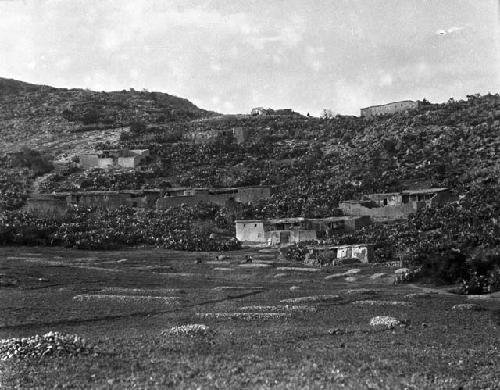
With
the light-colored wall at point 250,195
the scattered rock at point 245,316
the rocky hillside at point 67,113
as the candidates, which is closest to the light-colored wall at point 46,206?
the light-colored wall at point 250,195

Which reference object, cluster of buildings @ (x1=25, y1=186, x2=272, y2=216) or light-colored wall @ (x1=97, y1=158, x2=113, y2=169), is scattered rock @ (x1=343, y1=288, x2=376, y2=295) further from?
light-colored wall @ (x1=97, y1=158, x2=113, y2=169)

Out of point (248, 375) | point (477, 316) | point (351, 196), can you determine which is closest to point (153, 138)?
point (351, 196)

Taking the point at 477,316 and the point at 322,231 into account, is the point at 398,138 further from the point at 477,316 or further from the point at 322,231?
the point at 477,316

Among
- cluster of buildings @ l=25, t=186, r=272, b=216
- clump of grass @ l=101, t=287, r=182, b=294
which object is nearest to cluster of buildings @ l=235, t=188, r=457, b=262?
cluster of buildings @ l=25, t=186, r=272, b=216

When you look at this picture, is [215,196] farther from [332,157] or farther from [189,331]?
[189,331]

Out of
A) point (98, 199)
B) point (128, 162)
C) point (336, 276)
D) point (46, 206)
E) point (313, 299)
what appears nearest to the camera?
point (313, 299)

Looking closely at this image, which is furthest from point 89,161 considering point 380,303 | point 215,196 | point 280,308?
point 280,308

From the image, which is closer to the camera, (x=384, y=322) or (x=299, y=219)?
(x=384, y=322)
